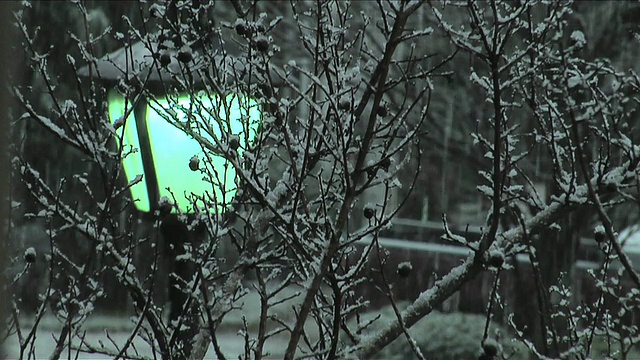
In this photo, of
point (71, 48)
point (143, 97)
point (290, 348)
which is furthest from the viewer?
point (71, 48)

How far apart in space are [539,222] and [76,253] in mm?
11130

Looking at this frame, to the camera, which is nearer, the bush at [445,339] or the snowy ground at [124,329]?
the bush at [445,339]

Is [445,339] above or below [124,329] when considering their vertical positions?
above

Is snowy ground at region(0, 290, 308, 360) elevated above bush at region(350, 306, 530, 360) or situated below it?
below

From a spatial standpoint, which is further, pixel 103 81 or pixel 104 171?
pixel 103 81

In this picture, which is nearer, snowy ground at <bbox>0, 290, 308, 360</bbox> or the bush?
the bush

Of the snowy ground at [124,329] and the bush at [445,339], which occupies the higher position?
the bush at [445,339]

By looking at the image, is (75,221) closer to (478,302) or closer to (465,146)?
(465,146)

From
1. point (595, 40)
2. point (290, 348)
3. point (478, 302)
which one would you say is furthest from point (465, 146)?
point (290, 348)

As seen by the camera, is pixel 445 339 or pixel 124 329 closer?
pixel 445 339

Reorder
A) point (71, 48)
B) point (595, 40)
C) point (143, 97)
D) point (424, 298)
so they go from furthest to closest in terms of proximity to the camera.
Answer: point (71, 48) < point (595, 40) < point (143, 97) < point (424, 298)

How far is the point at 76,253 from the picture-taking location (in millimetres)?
13523

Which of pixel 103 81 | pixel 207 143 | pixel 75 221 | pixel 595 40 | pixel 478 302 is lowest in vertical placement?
pixel 478 302

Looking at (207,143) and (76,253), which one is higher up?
(207,143)
